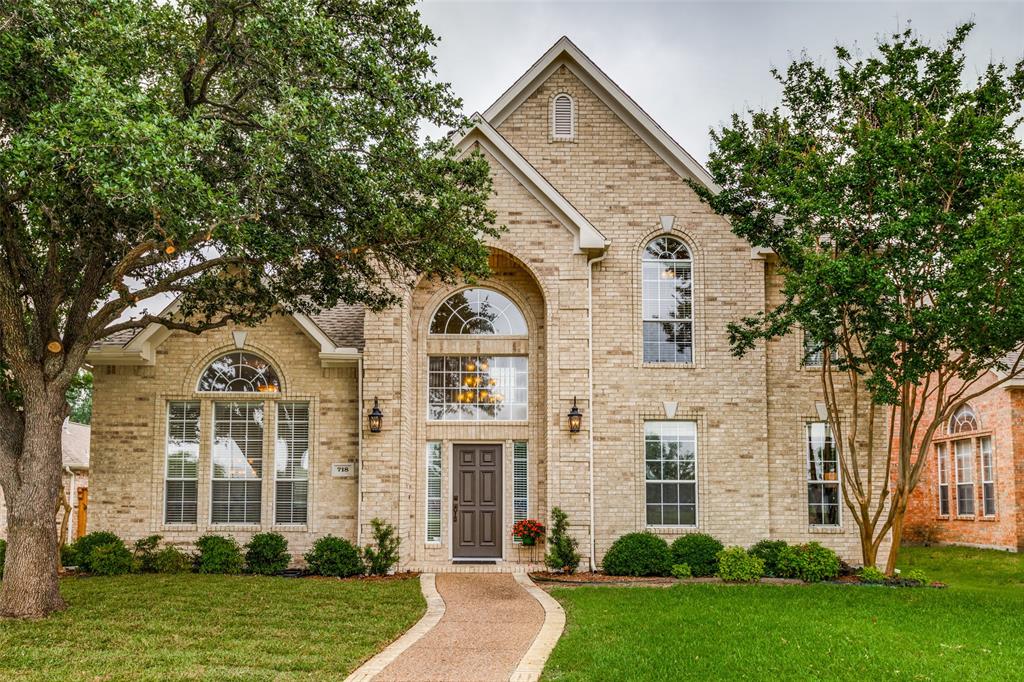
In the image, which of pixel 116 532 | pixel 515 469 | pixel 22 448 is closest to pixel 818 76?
pixel 515 469

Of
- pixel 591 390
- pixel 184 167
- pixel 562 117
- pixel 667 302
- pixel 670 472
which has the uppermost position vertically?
pixel 562 117

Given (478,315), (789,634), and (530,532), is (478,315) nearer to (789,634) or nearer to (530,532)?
(530,532)

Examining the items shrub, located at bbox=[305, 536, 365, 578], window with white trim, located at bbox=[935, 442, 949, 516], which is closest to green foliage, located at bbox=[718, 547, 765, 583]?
shrub, located at bbox=[305, 536, 365, 578]

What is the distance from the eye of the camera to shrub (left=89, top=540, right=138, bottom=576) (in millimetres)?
14695

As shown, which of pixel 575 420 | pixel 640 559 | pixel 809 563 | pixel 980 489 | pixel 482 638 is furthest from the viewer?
pixel 980 489

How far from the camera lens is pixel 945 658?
8.73m

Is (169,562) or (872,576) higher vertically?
(169,562)

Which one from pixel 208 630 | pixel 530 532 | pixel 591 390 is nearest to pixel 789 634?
pixel 208 630

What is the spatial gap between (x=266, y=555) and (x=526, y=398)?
5.30 metres

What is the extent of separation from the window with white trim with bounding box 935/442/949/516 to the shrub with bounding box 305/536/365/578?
15120mm

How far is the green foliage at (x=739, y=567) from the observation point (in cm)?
1440

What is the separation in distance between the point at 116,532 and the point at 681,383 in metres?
10.3

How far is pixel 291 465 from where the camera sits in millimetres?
16250

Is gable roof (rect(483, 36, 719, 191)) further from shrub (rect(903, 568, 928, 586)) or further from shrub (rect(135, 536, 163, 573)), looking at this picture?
shrub (rect(135, 536, 163, 573))
